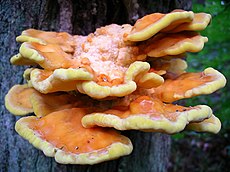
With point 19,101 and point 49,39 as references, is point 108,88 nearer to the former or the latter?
point 49,39

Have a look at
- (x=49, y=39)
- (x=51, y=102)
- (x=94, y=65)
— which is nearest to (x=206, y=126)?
(x=94, y=65)

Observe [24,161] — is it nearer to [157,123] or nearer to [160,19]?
[157,123]

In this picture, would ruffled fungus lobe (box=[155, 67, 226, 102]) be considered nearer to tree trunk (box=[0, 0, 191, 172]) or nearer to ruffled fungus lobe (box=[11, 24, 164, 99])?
ruffled fungus lobe (box=[11, 24, 164, 99])

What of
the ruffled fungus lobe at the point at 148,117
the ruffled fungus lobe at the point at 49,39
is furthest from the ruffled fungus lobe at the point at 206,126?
the ruffled fungus lobe at the point at 49,39

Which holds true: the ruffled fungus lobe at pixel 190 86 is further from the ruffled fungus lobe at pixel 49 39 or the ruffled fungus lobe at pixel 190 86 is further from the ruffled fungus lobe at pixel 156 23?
the ruffled fungus lobe at pixel 49 39

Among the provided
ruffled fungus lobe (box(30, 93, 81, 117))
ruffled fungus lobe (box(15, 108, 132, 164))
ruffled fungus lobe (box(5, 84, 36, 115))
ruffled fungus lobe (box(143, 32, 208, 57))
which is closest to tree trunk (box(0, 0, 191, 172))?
ruffled fungus lobe (box(5, 84, 36, 115))

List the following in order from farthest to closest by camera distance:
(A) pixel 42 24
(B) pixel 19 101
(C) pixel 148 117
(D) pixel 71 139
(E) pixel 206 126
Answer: (A) pixel 42 24, (B) pixel 19 101, (E) pixel 206 126, (D) pixel 71 139, (C) pixel 148 117

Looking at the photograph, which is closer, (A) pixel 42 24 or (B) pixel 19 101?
(B) pixel 19 101

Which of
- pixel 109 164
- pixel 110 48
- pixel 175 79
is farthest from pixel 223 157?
pixel 110 48
